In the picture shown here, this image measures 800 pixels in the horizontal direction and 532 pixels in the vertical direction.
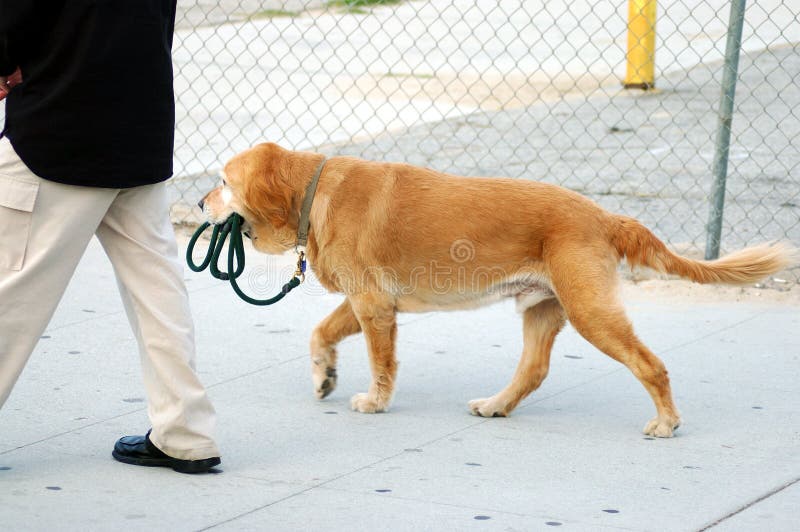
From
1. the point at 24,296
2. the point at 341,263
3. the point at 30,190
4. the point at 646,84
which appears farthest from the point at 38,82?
the point at 646,84

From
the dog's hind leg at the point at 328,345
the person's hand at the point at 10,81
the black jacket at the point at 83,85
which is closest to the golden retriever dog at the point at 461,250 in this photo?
the dog's hind leg at the point at 328,345

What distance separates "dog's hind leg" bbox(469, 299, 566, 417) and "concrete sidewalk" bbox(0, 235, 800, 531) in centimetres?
7

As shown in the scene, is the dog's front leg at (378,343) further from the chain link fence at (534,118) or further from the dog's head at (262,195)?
the chain link fence at (534,118)

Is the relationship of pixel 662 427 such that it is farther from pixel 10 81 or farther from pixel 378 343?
pixel 10 81

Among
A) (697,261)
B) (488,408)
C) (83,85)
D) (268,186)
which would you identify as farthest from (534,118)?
(83,85)

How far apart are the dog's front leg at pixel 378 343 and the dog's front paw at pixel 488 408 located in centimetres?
34

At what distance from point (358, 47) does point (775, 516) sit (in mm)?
10717

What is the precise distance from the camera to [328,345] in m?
4.65

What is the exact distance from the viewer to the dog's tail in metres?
4.30

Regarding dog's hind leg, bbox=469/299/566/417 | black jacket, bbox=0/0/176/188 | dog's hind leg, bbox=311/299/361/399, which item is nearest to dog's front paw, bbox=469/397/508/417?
dog's hind leg, bbox=469/299/566/417

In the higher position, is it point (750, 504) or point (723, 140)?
point (723, 140)

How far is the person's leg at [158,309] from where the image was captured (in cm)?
365

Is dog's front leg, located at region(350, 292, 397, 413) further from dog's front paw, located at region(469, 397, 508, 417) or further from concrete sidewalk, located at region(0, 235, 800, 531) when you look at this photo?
dog's front paw, located at region(469, 397, 508, 417)

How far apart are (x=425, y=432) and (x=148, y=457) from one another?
3.42ft
